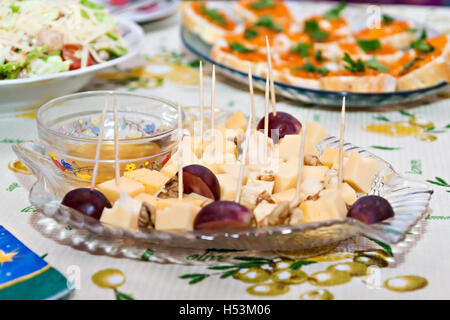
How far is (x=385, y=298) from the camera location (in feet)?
3.08

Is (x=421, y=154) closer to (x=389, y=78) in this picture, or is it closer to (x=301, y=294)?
(x=389, y=78)

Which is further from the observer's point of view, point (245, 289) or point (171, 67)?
point (171, 67)

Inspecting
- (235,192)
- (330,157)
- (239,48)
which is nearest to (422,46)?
(239,48)

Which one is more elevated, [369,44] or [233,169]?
[369,44]

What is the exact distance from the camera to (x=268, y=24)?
2312 millimetres

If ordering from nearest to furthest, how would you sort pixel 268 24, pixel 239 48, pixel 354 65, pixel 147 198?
pixel 147 198 < pixel 354 65 < pixel 239 48 < pixel 268 24

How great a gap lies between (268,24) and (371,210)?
1439 mm

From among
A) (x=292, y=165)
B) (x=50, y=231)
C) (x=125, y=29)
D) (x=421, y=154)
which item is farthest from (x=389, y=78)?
(x=50, y=231)

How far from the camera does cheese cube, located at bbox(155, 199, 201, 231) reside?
98 centimetres

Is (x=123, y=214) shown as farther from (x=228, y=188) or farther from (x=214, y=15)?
(x=214, y=15)
